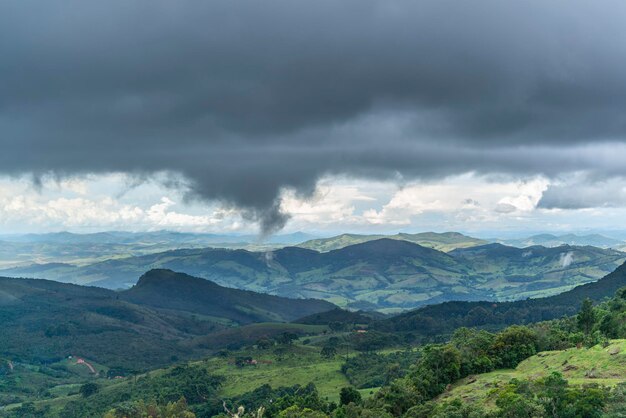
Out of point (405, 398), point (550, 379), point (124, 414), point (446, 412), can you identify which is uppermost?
point (550, 379)

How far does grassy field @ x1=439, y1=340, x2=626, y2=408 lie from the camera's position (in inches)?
3615

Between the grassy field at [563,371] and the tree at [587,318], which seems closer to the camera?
the grassy field at [563,371]

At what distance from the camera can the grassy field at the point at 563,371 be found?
91812 millimetres

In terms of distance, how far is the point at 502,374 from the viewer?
121m

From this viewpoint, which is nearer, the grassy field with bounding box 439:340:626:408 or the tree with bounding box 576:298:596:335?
the grassy field with bounding box 439:340:626:408

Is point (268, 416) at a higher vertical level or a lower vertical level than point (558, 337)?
lower

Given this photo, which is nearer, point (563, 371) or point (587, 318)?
point (563, 371)

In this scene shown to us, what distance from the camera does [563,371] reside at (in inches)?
4001

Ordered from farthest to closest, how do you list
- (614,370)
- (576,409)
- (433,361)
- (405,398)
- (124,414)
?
(124,414) → (433,361) → (405,398) → (614,370) → (576,409)

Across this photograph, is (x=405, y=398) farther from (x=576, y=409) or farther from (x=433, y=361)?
(x=576, y=409)

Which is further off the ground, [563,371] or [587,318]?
[563,371]

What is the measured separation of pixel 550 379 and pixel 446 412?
16225 millimetres

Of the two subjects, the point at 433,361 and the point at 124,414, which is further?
the point at 124,414

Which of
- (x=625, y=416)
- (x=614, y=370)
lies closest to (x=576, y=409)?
(x=625, y=416)
